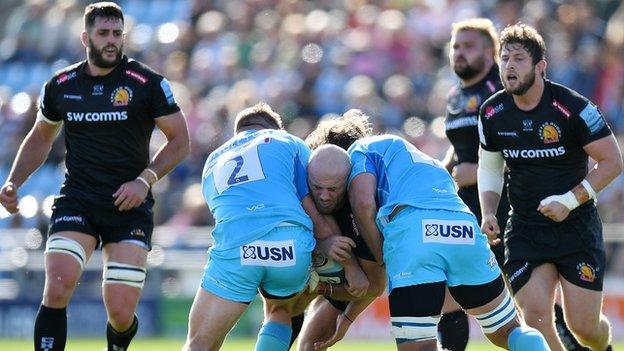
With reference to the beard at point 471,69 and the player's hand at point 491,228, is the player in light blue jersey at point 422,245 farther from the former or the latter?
the beard at point 471,69

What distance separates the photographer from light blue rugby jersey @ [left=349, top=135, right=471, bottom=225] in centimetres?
832

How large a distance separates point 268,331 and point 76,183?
2197 mm

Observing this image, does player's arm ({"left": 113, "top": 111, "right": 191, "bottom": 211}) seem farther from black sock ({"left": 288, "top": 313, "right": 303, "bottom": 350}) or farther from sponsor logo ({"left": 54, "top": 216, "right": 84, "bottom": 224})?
black sock ({"left": 288, "top": 313, "right": 303, "bottom": 350})

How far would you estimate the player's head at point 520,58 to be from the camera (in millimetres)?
9273

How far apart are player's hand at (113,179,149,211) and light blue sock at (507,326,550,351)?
313 centimetres

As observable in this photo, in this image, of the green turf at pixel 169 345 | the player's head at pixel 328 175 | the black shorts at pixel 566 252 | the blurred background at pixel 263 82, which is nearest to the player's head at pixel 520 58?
the black shorts at pixel 566 252

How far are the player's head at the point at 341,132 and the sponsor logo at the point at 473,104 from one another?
179 cm

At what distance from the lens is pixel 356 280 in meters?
8.55

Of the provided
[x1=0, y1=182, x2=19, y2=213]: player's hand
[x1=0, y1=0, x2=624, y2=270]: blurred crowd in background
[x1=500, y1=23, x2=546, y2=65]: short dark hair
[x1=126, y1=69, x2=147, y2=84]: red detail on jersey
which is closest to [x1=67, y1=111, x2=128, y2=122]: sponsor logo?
[x1=126, y1=69, x2=147, y2=84]: red detail on jersey

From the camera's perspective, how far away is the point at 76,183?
33.5ft

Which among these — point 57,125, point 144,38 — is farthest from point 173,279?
point 57,125

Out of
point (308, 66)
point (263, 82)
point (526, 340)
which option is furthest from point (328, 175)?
point (263, 82)

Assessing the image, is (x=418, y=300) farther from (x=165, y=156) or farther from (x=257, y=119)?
(x=165, y=156)

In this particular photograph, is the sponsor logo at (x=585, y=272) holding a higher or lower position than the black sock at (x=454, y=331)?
higher
